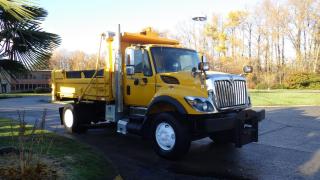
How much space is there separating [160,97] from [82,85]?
12.3 ft

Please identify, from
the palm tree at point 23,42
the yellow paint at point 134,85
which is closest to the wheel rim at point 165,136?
the yellow paint at point 134,85

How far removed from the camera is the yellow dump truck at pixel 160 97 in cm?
781

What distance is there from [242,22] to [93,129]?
5628 centimetres

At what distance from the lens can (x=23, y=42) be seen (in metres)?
5.71

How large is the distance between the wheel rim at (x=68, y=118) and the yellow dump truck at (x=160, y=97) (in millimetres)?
31

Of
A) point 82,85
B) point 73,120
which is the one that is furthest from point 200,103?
point 73,120

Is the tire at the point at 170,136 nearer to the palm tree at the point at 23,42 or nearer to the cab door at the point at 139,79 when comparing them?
the cab door at the point at 139,79

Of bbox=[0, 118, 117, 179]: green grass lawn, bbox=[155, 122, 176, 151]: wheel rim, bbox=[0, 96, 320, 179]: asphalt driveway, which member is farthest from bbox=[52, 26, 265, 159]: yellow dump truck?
bbox=[0, 118, 117, 179]: green grass lawn

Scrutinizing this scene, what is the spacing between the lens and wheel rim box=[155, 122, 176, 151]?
7.99m

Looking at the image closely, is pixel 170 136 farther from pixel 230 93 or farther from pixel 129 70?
pixel 129 70

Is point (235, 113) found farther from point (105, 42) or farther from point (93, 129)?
point (93, 129)

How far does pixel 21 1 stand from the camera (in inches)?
171

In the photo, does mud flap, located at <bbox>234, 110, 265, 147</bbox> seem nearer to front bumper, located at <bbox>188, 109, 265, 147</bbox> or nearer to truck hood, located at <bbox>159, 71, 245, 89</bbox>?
front bumper, located at <bbox>188, 109, 265, 147</bbox>

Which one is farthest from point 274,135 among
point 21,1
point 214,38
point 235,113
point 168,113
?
point 214,38
